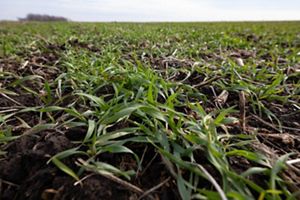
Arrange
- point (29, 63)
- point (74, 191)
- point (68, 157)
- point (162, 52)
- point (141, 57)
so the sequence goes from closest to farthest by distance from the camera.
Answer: point (74, 191) < point (68, 157) < point (29, 63) < point (141, 57) < point (162, 52)

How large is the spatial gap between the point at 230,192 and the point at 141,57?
240cm

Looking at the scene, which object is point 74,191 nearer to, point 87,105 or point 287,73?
point 87,105

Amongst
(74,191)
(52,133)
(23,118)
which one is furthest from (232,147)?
(23,118)

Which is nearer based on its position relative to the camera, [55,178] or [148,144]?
[55,178]

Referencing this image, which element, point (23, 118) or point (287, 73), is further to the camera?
point (287, 73)

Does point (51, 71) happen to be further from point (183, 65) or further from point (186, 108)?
point (186, 108)

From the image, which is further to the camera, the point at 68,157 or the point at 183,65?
the point at 183,65

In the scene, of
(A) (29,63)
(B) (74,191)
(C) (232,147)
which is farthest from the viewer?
(A) (29,63)

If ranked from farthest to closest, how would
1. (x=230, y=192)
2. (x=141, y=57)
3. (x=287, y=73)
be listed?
1. (x=141, y=57)
2. (x=287, y=73)
3. (x=230, y=192)

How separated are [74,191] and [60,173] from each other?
122 mm

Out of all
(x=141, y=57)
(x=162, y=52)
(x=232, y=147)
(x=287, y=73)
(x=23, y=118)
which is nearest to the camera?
(x=232, y=147)

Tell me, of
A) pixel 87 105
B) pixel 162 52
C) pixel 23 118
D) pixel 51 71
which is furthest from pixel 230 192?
pixel 162 52

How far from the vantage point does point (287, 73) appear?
2.62 metres

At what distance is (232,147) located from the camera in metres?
1.38
